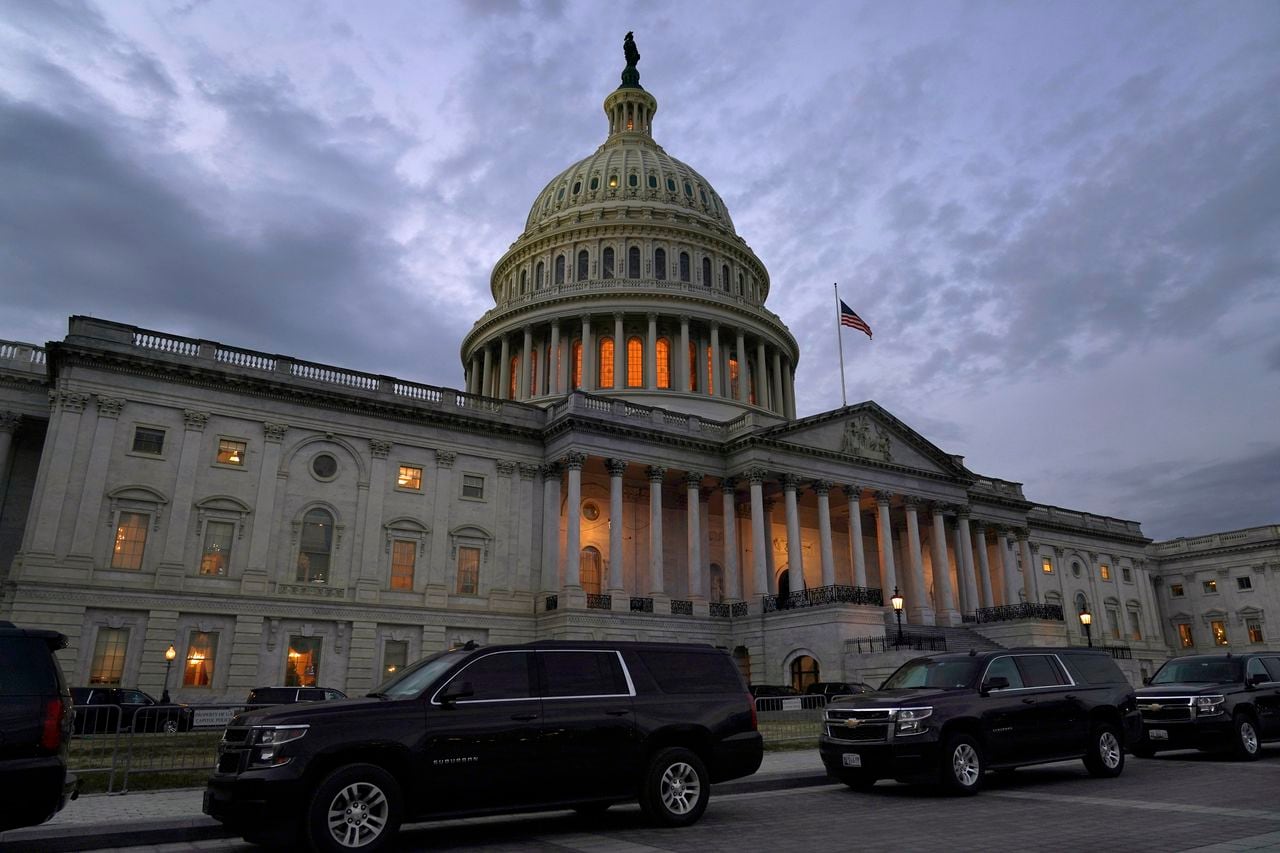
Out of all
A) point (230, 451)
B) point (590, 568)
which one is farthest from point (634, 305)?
point (230, 451)

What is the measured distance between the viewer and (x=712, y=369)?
213 feet

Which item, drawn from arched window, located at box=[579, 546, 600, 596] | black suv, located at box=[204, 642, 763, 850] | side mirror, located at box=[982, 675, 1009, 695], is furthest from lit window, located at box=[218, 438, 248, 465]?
side mirror, located at box=[982, 675, 1009, 695]

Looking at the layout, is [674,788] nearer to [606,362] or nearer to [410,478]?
[410,478]

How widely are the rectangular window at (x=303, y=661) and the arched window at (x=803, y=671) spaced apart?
22150mm

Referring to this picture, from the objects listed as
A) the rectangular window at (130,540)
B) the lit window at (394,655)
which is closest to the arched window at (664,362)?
the lit window at (394,655)

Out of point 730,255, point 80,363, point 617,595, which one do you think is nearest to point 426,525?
point 617,595

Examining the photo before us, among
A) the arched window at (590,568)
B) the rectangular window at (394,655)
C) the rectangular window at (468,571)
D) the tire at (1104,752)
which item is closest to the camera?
the tire at (1104,752)

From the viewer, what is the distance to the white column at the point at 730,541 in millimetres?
47062

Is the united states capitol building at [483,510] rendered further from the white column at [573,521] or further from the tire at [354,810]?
the tire at [354,810]

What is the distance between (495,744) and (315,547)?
32.4m

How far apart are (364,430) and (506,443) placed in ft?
24.4

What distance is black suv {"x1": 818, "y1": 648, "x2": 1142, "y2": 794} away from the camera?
13.3 metres

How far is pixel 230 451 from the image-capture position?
127 feet

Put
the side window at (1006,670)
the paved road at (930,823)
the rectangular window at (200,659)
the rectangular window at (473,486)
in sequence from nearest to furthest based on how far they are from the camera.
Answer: the paved road at (930,823) → the side window at (1006,670) → the rectangular window at (200,659) → the rectangular window at (473,486)
